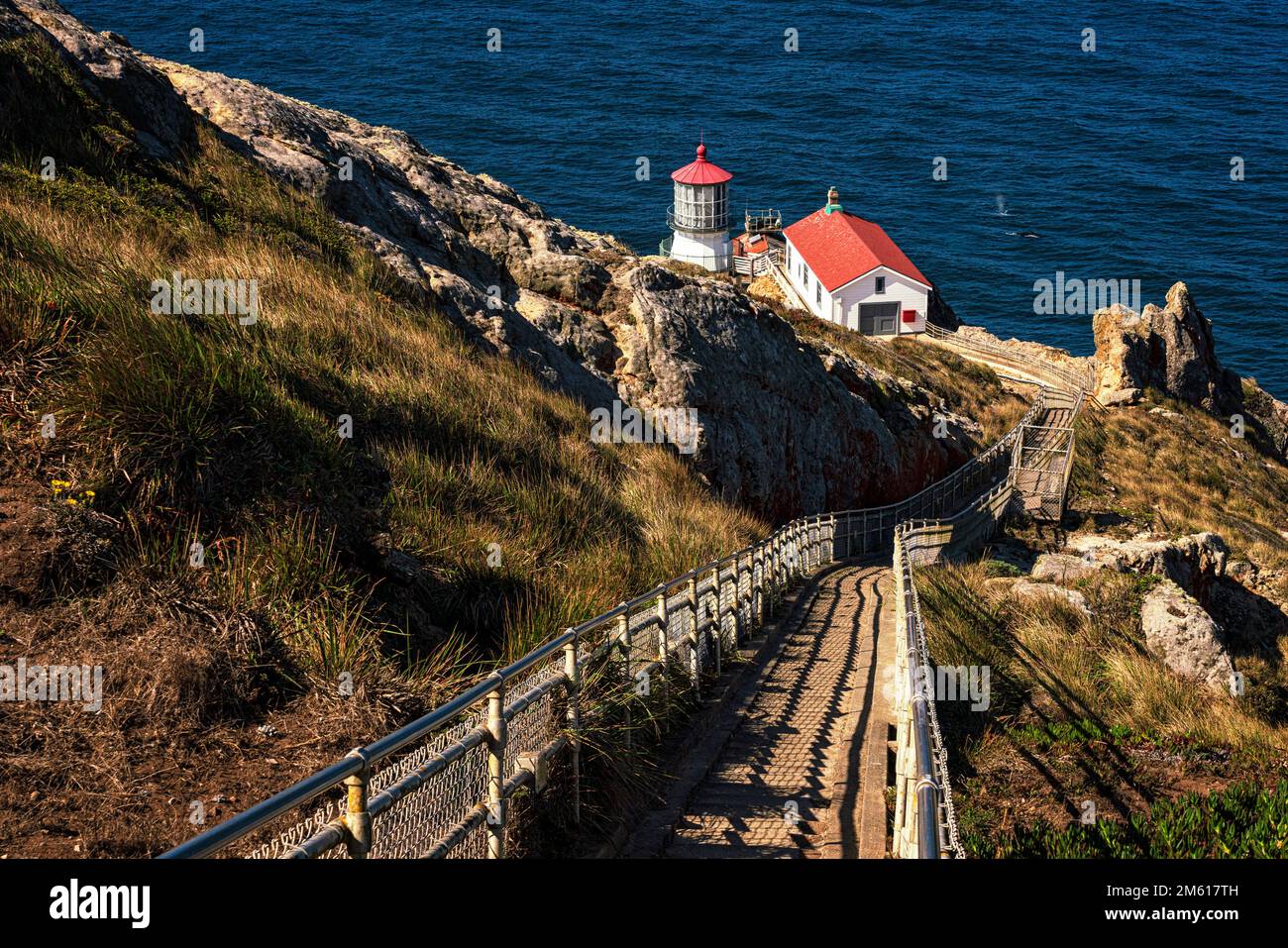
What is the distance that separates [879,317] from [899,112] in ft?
191

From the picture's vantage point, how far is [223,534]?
712 cm

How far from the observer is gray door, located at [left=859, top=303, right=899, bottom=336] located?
64688 mm

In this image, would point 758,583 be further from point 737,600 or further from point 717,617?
point 717,617

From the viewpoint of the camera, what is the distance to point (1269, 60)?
5167 inches

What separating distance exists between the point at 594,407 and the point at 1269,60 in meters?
143

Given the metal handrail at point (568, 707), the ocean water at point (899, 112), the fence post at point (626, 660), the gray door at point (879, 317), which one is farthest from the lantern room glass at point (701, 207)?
the fence post at point (626, 660)

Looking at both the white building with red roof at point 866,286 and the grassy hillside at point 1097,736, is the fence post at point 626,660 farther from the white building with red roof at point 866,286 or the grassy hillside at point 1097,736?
the white building with red roof at point 866,286

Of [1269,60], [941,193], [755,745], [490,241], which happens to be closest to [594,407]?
[490,241]

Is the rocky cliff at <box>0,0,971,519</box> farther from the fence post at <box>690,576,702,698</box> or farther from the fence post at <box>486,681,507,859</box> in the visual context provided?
the fence post at <box>486,681,507,859</box>

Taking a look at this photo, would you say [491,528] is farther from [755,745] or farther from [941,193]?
[941,193]

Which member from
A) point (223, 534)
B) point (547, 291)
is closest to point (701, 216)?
point (547, 291)

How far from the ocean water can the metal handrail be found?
66883 mm

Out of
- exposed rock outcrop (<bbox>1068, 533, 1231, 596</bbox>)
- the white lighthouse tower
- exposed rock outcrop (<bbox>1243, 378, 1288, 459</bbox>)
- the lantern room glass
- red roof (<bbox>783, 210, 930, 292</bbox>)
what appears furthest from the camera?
the lantern room glass

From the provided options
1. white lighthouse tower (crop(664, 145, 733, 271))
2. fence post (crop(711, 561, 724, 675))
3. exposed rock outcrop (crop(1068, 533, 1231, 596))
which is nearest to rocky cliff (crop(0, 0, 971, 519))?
exposed rock outcrop (crop(1068, 533, 1231, 596))
